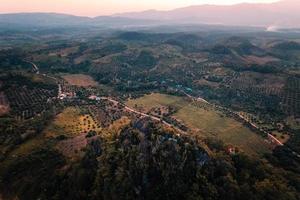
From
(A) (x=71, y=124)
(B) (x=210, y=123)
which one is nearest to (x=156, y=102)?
(B) (x=210, y=123)

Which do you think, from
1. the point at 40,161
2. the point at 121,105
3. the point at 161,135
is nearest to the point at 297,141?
the point at 161,135

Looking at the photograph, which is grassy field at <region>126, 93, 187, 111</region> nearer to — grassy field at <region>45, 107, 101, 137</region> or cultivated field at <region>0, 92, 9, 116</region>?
grassy field at <region>45, 107, 101, 137</region>

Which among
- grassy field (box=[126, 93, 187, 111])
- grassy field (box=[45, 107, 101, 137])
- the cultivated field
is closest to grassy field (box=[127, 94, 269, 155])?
grassy field (box=[126, 93, 187, 111])

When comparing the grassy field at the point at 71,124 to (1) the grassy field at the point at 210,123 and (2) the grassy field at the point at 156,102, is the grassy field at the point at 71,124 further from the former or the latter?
(1) the grassy field at the point at 210,123

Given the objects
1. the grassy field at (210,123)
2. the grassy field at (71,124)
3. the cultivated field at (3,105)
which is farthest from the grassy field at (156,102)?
the cultivated field at (3,105)

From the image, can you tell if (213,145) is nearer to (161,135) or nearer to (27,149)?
(161,135)

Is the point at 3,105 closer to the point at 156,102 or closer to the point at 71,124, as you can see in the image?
the point at 71,124
